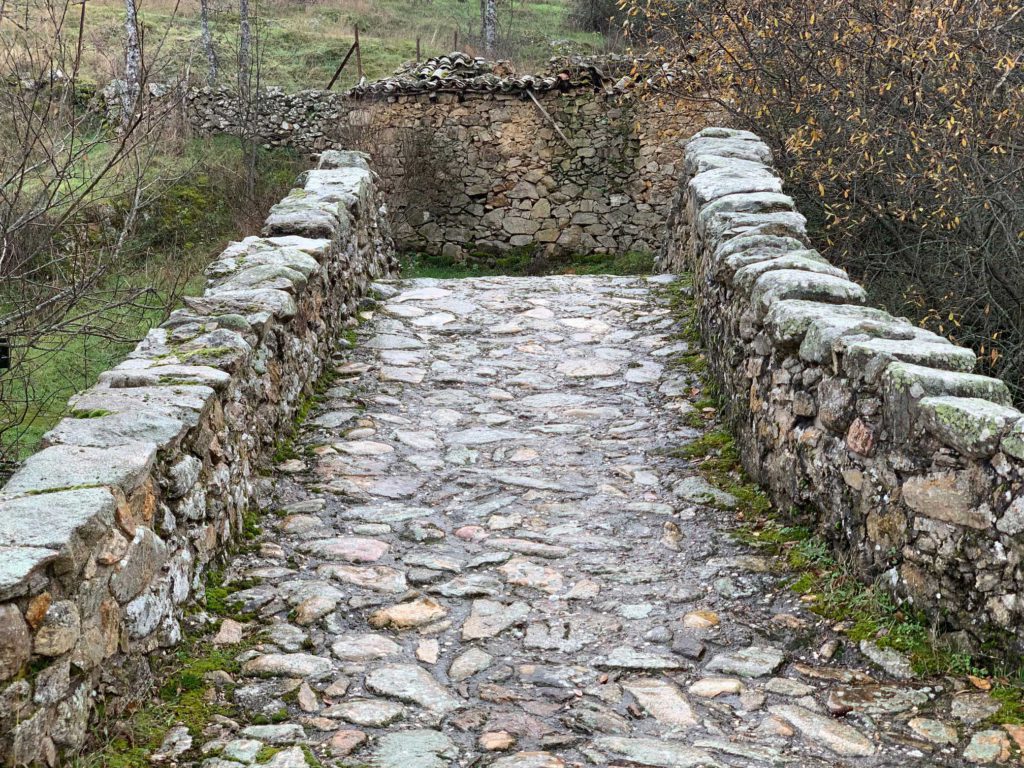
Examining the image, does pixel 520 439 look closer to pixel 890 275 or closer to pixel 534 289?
pixel 534 289

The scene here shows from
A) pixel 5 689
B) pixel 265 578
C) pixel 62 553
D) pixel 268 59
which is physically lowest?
pixel 265 578

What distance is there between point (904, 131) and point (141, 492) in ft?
22.1

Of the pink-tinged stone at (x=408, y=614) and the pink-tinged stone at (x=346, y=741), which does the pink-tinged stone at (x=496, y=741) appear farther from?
the pink-tinged stone at (x=408, y=614)

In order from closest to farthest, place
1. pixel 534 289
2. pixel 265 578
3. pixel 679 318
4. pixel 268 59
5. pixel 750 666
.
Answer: pixel 750 666 → pixel 265 578 → pixel 679 318 → pixel 534 289 → pixel 268 59

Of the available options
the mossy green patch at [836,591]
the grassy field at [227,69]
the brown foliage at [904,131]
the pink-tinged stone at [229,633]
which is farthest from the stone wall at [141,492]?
the brown foliage at [904,131]

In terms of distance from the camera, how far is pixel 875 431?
3.49 m

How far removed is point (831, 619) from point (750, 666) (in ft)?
1.33

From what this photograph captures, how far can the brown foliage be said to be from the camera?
7227 mm

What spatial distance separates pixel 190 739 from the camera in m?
2.76

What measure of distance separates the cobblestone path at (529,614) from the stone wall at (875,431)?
12.4 inches

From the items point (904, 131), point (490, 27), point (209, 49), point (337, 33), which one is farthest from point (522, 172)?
point (337, 33)

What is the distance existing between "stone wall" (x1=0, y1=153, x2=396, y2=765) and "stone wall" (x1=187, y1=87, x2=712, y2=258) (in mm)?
9483

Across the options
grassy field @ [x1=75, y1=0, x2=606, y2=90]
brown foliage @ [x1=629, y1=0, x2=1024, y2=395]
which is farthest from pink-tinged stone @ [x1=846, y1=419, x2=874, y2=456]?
grassy field @ [x1=75, y1=0, x2=606, y2=90]

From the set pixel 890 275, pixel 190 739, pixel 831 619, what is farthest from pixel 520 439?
pixel 890 275
